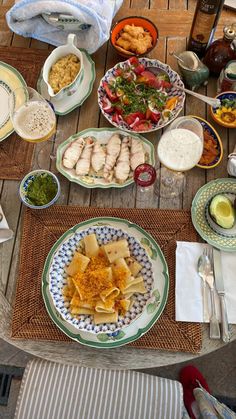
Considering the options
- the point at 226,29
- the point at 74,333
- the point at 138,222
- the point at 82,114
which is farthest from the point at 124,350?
the point at 226,29

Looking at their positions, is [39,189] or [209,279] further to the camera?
[39,189]

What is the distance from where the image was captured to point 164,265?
42.4 inches

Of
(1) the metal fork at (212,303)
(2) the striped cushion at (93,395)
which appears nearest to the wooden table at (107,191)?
(1) the metal fork at (212,303)

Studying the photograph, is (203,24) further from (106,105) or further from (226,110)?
(106,105)

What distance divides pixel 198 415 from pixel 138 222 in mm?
797

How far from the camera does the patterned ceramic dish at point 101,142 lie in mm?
1189

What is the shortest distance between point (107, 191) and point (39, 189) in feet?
0.69

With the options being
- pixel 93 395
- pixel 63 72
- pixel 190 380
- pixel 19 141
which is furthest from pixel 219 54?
pixel 190 380

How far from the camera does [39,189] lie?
3.87 ft

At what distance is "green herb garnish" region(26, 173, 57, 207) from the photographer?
1.17 meters

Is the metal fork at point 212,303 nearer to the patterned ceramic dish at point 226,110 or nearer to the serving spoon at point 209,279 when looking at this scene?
the serving spoon at point 209,279

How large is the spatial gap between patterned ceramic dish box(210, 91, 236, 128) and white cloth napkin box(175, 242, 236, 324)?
43 centimetres

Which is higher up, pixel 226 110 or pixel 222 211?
pixel 226 110

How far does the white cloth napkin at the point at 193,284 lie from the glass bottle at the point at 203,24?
0.70 metres
